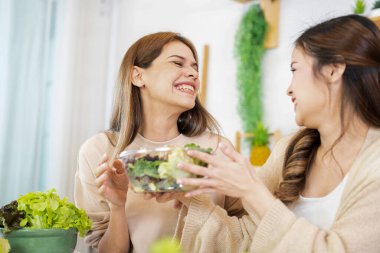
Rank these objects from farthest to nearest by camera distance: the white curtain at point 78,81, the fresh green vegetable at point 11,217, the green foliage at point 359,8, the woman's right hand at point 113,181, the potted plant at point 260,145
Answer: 1. the white curtain at point 78,81
2. the potted plant at point 260,145
3. the green foliage at point 359,8
4. the woman's right hand at point 113,181
5. the fresh green vegetable at point 11,217

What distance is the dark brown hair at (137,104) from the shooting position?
170 cm

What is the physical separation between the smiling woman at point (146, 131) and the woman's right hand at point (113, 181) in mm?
106

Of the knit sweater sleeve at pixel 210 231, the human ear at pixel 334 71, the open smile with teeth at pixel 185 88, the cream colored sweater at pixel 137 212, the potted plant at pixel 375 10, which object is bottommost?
the cream colored sweater at pixel 137 212

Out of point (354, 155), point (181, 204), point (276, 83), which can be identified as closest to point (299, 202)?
point (354, 155)

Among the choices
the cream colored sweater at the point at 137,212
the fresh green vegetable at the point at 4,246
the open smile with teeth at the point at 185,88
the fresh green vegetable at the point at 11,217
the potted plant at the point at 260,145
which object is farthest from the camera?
the potted plant at the point at 260,145

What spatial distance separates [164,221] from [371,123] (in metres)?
0.77

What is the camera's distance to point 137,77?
68.2 inches

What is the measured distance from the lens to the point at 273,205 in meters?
1.01

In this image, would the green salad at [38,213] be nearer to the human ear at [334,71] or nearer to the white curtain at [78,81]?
the human ear at [334,71]

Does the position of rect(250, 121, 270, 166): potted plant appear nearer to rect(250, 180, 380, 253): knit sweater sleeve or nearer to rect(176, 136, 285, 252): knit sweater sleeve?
rect(176, 136, 285, 252): knit sweater sleeve

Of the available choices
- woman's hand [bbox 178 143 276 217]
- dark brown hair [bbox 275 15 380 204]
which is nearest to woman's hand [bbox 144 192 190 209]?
woman's hand [bbox 178 143 276 217]

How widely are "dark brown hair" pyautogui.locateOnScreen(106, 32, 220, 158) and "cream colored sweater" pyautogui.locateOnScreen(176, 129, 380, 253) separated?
1.92 feet

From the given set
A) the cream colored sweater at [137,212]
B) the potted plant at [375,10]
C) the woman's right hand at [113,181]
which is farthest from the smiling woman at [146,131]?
the potted plant at [375,10]

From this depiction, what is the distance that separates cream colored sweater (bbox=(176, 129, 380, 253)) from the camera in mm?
951
